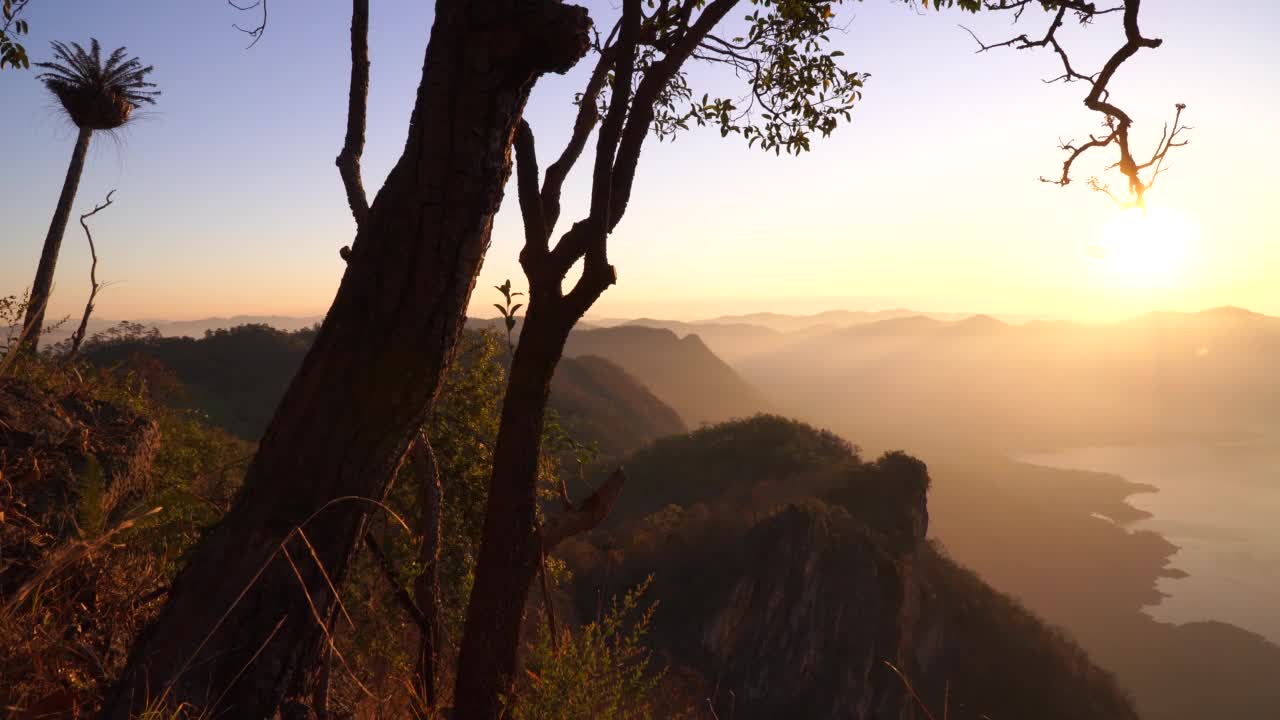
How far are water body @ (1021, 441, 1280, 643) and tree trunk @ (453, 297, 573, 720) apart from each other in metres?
108

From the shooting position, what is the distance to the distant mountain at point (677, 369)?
154m

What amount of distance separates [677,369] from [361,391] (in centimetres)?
16020

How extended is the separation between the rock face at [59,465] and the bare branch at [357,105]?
6.53 feet

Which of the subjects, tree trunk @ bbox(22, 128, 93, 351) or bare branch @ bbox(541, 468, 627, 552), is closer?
bare branch @ bbox(541, 468, 627, 552)

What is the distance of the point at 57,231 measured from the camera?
16.1 m

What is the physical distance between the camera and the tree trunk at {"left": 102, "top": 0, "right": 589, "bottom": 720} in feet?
6.87

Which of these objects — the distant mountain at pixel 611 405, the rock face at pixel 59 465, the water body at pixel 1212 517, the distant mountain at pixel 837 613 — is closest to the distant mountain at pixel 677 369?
the distant mountain at pixel 611 405

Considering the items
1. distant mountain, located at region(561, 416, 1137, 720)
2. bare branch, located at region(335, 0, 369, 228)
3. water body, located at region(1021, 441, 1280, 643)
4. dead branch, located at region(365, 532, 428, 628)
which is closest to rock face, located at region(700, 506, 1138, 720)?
distant mountain, located at region(561, 416, 1137, 720)

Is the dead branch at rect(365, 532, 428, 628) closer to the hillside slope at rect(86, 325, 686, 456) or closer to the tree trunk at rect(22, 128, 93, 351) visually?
the tree trunk at rect(22, 128, 93, 351)

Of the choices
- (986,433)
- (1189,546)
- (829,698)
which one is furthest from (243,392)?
(986,433)

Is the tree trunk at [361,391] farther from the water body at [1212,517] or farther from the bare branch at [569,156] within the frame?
the water body at [1212,517]

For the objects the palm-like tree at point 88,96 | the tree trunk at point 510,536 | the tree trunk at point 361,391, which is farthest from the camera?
the palm-like tree at point 88,96

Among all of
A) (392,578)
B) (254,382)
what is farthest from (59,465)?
(254,382)

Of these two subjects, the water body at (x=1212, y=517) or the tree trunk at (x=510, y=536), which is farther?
the water body at (x=1212, y=517)
